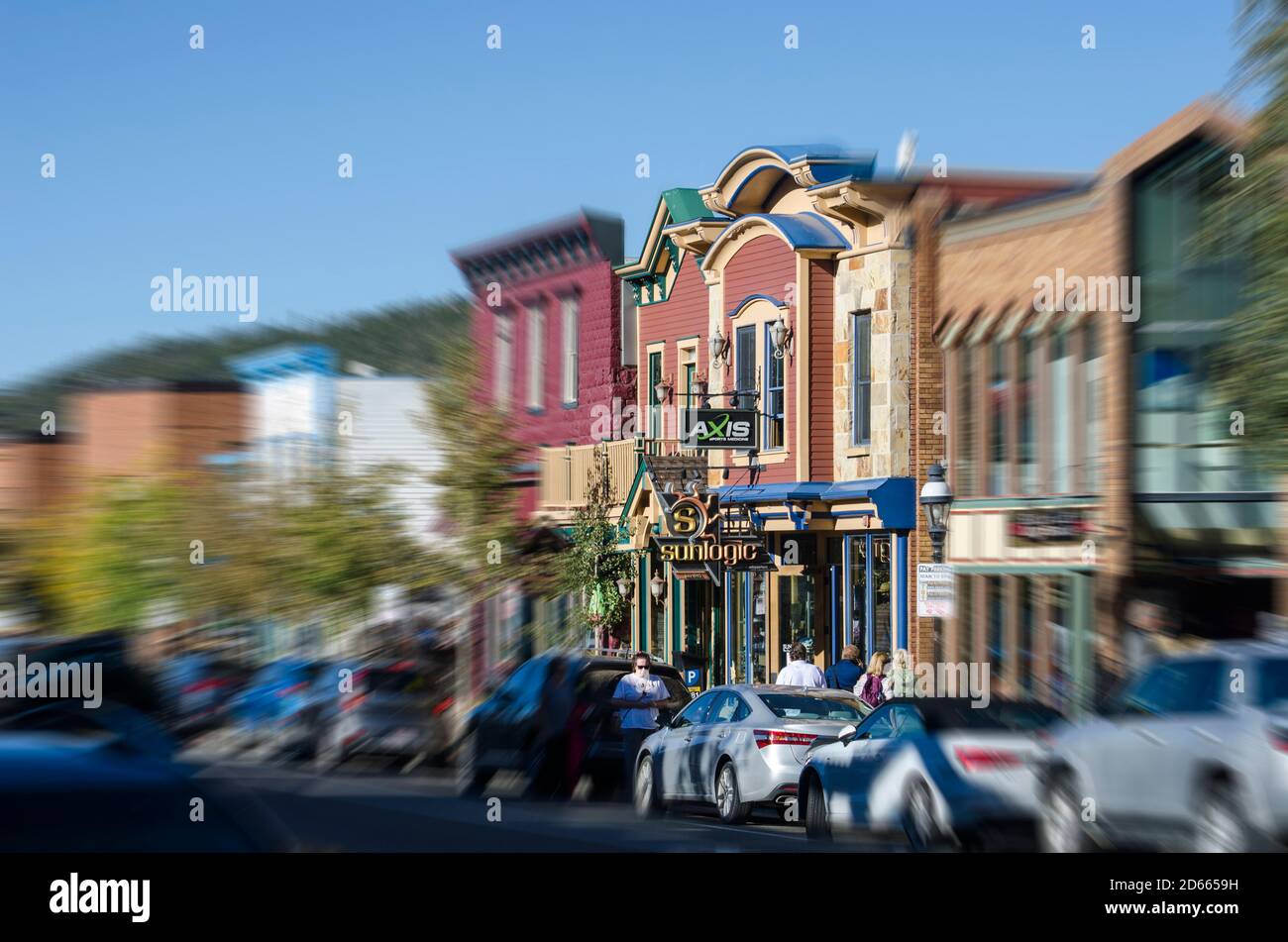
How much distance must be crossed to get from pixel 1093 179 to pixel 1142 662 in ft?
20.7

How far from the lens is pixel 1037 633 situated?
77.8 ft

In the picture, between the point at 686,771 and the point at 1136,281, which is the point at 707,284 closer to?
the point at 1136,281

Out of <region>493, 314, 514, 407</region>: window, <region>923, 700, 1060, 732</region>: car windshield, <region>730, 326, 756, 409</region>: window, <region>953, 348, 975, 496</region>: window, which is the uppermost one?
<region>493, 314, 514, 407</region>: window

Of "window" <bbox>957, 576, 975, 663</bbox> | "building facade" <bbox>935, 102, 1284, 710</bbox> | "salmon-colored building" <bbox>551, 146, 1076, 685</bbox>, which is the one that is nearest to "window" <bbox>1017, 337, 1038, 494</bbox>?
"building facade" <bbox>935, 102, 1284, 710</bbox>

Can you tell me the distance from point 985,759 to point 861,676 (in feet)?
36.7

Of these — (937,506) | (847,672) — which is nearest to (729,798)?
(937,506)

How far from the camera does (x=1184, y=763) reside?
1182cm

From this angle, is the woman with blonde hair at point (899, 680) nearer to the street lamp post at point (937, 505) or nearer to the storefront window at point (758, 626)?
the street lamp post at point (937, 505)

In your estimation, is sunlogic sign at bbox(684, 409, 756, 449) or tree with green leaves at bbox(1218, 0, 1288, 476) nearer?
tree with green leaves at bbox(1218, 0, 1288, 476)

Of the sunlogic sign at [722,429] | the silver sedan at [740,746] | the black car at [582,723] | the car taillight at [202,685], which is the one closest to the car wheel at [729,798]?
the silver sedan at [740,746]

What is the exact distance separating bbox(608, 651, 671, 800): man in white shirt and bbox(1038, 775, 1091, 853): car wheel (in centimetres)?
685

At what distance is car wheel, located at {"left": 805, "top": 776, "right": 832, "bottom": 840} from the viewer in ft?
51.6

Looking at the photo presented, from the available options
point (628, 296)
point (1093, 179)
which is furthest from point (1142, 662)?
point (628, 296)

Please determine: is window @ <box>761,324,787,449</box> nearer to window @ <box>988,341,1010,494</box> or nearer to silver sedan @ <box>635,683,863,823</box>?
window @ <box>988,341,1010,494</box>
